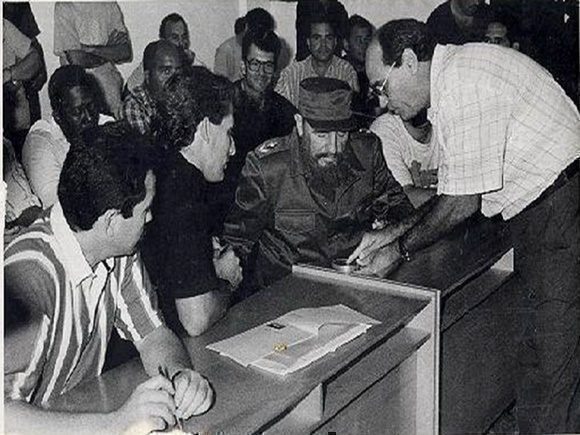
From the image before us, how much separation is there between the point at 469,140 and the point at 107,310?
87 cm

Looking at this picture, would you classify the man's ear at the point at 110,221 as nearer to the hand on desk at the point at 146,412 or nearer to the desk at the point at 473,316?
the hand on desk at the point at 146,412

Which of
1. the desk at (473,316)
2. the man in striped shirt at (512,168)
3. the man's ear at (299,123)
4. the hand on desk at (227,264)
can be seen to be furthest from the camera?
the desk at (473,316)

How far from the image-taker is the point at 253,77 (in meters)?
1.72

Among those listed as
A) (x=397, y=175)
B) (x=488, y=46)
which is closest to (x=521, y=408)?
(x=397, y=175)

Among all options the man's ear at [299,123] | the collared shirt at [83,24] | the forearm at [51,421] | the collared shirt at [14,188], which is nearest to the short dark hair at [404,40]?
the man's ear at [299,123]

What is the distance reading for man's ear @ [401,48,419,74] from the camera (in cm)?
194

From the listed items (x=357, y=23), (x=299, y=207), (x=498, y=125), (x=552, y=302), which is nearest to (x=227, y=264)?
(x=299, y=207)

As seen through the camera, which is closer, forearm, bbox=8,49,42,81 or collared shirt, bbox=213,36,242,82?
forearm, bbox=8,49,42,81

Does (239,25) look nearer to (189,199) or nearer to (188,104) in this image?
(188,104)

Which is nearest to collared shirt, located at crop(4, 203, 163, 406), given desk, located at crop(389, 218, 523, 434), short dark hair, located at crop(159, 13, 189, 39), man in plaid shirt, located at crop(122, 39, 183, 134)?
man in plaid shirt, located at crop(122, 39, 183, 134)

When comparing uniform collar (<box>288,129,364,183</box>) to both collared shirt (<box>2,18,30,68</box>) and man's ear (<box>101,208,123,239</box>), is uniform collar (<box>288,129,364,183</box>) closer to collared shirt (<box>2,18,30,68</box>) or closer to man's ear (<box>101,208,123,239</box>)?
man's ear (<box>101,208,123,239</box>)

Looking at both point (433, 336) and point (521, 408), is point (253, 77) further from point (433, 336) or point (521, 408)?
point (521, 408)

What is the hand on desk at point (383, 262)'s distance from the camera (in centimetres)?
202

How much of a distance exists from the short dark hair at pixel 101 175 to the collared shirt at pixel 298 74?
0.37 metres
